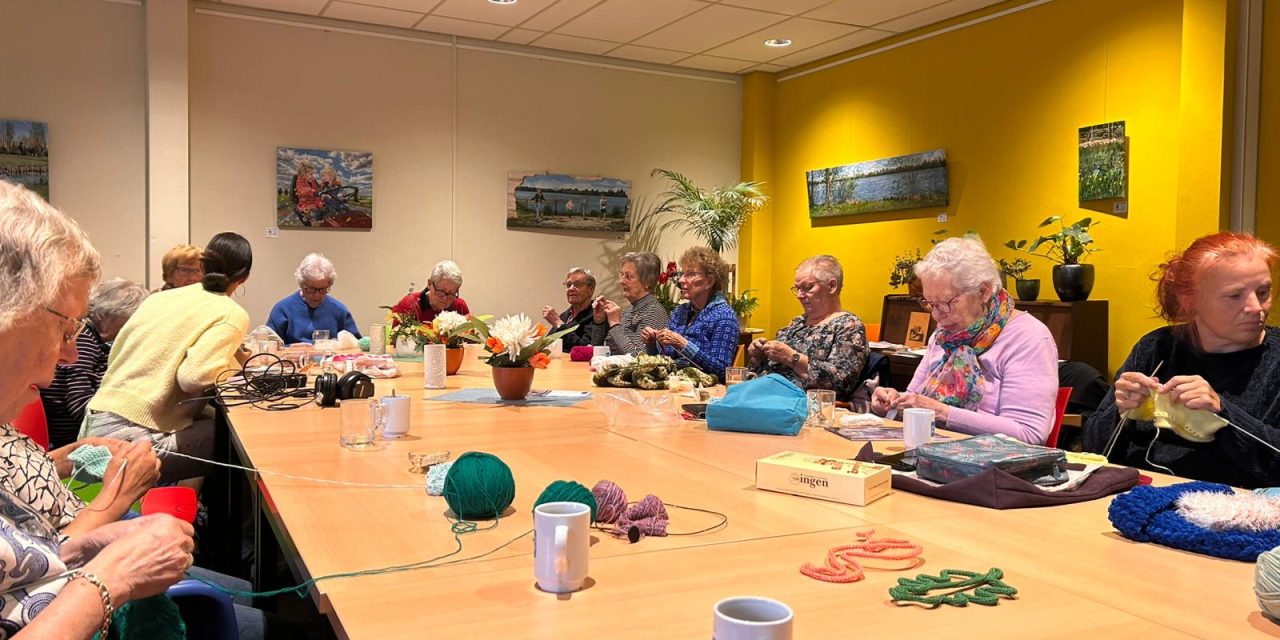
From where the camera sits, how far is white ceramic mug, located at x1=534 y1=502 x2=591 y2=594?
4.16 ft

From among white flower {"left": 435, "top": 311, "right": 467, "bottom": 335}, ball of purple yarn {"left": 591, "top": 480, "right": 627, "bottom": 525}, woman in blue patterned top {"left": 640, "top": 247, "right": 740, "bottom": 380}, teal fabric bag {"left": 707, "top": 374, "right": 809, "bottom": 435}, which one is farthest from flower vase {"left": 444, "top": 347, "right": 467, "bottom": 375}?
ball of purple yarn {"left": 591, "top": 480, "right": 627, "bottom": 525}

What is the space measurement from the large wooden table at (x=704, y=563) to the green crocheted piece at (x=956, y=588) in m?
0.02

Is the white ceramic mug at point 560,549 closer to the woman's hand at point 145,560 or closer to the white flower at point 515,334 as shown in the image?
the woman's hand at point 145,560

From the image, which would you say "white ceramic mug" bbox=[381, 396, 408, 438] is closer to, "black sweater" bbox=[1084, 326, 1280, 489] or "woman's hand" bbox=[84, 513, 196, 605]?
"woman's hand" bbox=[84, 513, 196, 605]

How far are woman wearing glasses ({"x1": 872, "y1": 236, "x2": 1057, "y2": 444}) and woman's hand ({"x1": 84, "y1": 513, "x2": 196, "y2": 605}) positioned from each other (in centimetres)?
206

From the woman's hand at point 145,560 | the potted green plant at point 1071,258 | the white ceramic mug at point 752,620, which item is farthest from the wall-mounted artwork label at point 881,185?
the white ceramic mug at point 752,620

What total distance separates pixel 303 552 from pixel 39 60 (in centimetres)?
653

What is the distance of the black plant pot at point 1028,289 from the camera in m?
5.95

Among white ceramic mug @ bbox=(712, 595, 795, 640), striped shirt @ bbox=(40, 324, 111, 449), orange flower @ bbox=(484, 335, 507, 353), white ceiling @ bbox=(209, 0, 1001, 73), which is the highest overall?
white ceiling @ bbox=(209, 0, 1001, 73)

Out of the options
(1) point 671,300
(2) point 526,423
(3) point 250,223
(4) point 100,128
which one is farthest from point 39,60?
(2) point 526,423

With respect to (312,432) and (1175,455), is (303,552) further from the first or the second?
(1175,455)

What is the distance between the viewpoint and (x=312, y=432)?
259 centimetres

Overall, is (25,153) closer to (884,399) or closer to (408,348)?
(408,348)

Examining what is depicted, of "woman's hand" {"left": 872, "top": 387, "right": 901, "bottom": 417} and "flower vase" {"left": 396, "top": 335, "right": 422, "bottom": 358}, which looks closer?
"woman's hand" {"left": 872, "top": 387, "right": 901, "bottom": 417}
